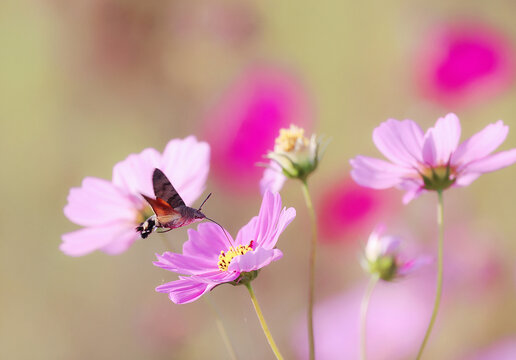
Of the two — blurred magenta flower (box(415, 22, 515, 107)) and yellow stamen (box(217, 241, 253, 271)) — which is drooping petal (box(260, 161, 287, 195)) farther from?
blurred magenta flower (box(415, 22, 515, 107))

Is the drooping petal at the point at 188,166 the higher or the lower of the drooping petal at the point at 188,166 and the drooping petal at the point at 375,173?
the higher

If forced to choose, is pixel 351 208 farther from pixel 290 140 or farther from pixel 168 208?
pixel 168 208

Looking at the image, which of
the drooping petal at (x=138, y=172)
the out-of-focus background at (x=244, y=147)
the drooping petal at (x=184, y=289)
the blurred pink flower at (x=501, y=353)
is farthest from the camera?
the out-of-focus background at (x=244, y=147)

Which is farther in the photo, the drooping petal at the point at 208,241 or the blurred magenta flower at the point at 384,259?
the blurred magenta flower at the point at 384,259

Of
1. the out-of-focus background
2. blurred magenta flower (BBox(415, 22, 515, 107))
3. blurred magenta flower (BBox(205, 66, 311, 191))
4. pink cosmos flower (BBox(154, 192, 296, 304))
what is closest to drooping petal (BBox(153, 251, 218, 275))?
pink cosmos flower (BBox(154, 192, 296, 304))

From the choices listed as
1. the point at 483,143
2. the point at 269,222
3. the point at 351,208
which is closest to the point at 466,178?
the point at 483,143

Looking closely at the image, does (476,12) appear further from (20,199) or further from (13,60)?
(13,60)

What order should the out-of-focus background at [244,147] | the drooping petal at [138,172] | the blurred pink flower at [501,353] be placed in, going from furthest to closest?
the out-of-focus background at [244,147] < the blurred pink flower at [501,353] < the drooping petal at [138,172]

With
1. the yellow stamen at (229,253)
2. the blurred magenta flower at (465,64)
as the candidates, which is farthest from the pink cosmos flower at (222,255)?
the blurred magenta flower at (465,64)

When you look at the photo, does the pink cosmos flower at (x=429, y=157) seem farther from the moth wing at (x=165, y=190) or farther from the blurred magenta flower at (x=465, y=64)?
the blurred magenta flower at (x=465, y=64)
